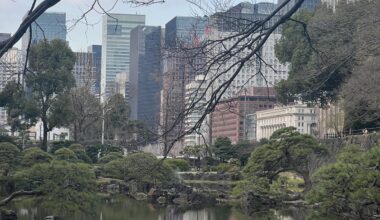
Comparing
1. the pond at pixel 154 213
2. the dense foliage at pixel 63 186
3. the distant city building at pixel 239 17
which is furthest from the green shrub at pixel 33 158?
the distant city building at pixel 239 17

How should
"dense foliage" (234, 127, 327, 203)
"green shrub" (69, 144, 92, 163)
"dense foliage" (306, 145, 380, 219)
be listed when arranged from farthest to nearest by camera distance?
"green shrub" (69, 144, 92, 163)
"dense foliage" (234, 127, 327, 203)
"dense foliage" (306, 145, 380, 219)

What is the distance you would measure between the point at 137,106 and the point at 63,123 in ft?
96.2

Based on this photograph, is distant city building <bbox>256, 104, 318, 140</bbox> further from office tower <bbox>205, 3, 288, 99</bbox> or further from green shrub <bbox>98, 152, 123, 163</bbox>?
office tower <bbox>205, 3, 288, 99</bbox>

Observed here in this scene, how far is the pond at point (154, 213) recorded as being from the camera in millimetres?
16406

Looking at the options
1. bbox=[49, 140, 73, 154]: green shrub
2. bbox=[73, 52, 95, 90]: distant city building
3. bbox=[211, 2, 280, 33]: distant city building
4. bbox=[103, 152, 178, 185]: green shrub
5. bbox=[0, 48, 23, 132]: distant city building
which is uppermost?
bbox=[73, 52, 95, 90]: distant city building

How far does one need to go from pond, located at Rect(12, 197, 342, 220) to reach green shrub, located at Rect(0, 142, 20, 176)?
2771mm

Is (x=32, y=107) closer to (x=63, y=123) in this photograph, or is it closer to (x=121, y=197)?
(x=63, y=123)

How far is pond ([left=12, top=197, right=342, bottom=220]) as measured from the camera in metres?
16.4

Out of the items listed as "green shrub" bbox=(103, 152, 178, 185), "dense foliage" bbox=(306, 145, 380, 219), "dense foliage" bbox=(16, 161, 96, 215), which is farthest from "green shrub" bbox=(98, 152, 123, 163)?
"dense foliage" bbox=(306, 145, 380, 219)

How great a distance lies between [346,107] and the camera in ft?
73.7

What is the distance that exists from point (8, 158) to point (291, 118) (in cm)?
1684

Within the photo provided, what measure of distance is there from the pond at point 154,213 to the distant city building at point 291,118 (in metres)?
10.6

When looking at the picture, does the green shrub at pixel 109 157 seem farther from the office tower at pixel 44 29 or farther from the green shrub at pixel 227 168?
the office tower at pixel 44 29

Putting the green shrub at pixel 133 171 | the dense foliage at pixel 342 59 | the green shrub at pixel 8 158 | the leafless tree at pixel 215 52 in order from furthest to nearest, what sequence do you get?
the green shrub at pixel 133 171, the green shrub at pixel 8 158, the dense foliage at pixel 342 59, the leafless tree at pixel 215 52
